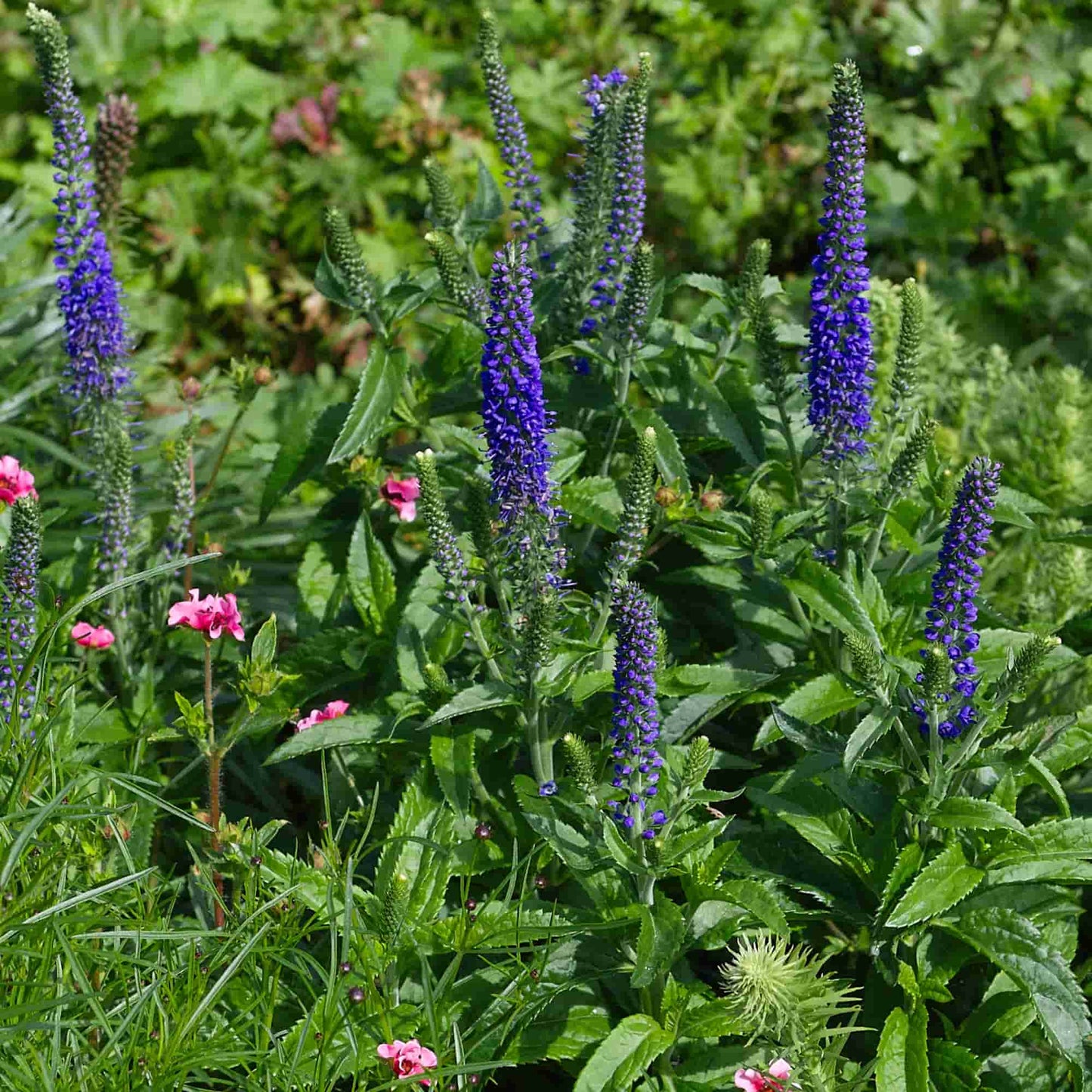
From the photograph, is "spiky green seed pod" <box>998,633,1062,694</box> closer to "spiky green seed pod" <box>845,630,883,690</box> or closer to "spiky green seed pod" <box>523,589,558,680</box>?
"spiky green seed pod" <box>845,630,883,690</box>

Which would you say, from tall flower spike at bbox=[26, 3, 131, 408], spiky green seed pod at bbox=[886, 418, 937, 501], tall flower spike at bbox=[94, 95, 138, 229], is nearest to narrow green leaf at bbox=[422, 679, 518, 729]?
spiky green seed pod at bbox=[886, 418, 937, 501]

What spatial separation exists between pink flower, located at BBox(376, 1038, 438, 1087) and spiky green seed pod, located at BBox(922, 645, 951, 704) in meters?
1.16

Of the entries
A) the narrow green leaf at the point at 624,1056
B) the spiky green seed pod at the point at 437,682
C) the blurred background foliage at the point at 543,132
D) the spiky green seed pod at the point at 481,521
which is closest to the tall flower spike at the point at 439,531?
the spiky green seed pod at the point at 481,521

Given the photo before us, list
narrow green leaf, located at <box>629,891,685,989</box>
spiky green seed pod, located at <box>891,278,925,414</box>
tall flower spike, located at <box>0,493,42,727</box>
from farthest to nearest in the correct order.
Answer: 1. spiky green seed pod, located at <box>891,278,925,414</box>
2. tall flower spike, located at <box>0,493,42,727</box>
3. narrow green leaf, located at <box>629,891,685,989</box>

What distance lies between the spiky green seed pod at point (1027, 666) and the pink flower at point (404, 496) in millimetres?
1571

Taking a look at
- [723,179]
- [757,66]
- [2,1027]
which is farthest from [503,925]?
[757,66]

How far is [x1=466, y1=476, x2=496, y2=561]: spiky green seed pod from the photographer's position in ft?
9.11

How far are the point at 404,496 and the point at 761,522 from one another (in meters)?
0.98

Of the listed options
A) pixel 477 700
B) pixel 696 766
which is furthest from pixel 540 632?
pixel 696 766

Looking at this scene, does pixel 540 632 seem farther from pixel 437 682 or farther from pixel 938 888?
pixel 938 888

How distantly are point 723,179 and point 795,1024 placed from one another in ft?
15.1

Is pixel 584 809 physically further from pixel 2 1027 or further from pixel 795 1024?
pixel 2 1027

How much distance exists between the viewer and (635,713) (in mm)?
2506

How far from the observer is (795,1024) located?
2.58 metres
